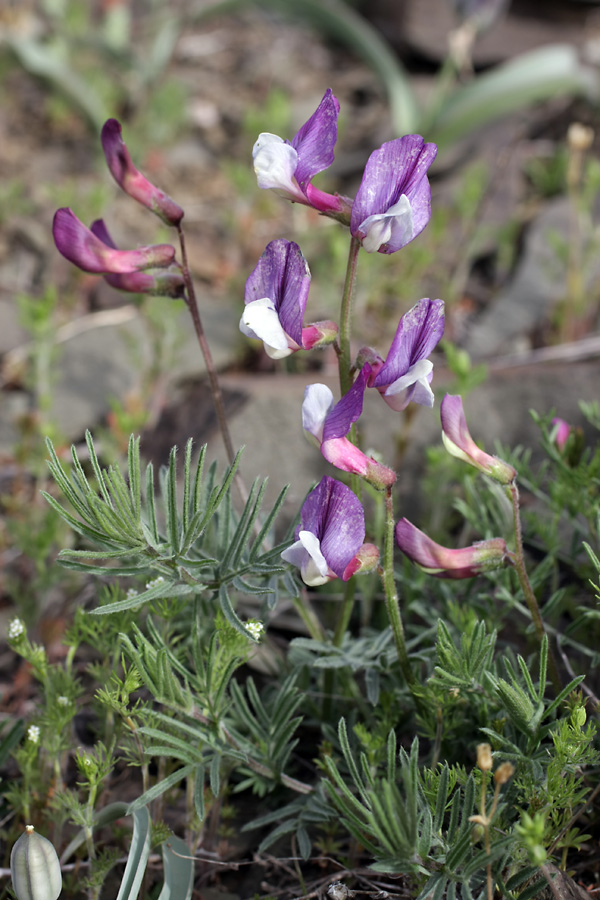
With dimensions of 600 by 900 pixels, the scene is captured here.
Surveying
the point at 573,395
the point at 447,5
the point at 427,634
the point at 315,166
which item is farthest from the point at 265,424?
the point at 447,5

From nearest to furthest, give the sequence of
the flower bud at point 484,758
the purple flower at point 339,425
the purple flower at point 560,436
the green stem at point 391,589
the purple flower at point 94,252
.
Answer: the flower bud at point 484,758, the purple flower at point 339,425, the green stem at point 391,589, the purple flower at point 94,252, the purple flower at point 560,436

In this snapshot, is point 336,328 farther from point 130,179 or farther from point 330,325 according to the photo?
point 130,179

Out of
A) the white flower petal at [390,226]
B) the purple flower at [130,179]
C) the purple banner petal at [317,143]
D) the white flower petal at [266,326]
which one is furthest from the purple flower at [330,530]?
the purple flower at [130,179]

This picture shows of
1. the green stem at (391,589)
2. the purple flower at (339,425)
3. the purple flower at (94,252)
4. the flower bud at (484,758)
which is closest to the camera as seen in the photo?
the flower bud at (484,758)

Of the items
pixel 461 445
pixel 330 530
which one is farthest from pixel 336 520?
pixel 461 445

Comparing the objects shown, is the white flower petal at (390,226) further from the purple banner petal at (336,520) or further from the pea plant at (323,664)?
the purple banner petal at (336,520)

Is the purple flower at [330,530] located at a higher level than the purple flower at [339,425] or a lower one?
lower

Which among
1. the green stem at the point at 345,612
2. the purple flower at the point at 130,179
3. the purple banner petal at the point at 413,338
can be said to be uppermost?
the purple flower at the point at 130,179

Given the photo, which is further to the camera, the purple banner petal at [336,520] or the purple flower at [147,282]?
the purple flower at [147,282]

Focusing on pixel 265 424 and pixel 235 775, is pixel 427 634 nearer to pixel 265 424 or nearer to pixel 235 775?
pixel 235 775
